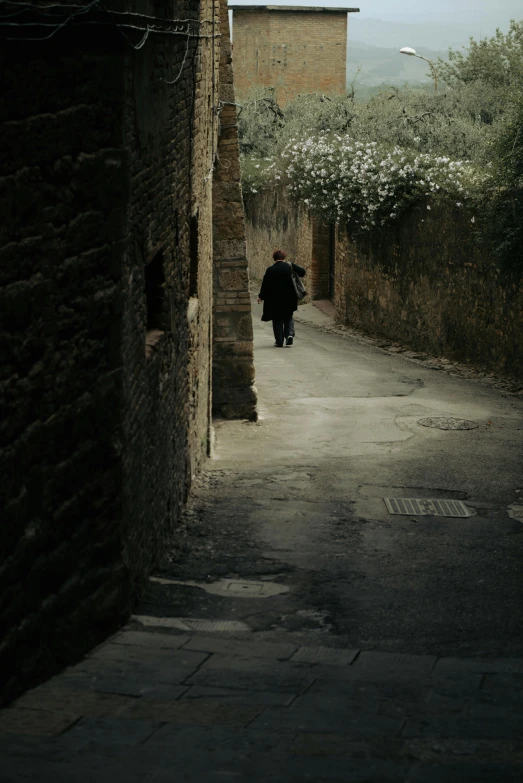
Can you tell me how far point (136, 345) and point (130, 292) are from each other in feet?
1.21

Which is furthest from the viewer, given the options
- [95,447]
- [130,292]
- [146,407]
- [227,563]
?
[227,563]

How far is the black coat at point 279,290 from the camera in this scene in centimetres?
1739

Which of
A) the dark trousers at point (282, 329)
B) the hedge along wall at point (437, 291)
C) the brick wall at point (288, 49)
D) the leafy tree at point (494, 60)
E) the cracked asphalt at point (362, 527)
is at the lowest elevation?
the cracked asphalt at point (362, 527)

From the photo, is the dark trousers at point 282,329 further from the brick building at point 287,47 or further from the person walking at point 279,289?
the brick building at point 287,47

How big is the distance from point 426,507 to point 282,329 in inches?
390

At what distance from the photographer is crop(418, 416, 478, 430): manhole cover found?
39.8 ft

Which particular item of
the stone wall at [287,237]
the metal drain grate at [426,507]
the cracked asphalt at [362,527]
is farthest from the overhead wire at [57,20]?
the stone wall at [287,237]

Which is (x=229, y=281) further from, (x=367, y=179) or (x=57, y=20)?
(x=57, y=20)

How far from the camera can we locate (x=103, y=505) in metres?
5.21

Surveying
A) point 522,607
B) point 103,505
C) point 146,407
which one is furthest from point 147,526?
point 522,607

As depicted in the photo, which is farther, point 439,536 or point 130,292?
point 439,536

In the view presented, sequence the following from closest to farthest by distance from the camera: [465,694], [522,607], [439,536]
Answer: [465,694] < [522,607] < [439,536]

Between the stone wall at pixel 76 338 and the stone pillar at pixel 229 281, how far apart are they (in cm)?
581

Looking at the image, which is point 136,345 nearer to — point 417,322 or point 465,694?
point 465,694
